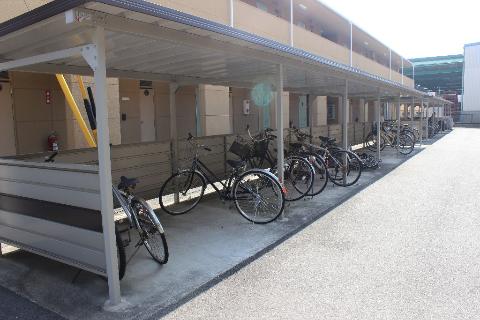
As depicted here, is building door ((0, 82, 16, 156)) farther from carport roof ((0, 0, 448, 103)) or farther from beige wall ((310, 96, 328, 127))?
beige wall ((310, 96, 328, 127))

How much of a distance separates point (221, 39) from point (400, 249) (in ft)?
9.62

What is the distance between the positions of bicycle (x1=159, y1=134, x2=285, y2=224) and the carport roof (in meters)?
1.39

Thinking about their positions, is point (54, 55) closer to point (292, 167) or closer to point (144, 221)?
point (144, 221)

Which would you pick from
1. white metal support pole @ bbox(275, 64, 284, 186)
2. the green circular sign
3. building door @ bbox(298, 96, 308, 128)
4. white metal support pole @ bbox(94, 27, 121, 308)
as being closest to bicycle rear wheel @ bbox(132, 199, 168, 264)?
white metal support pole @ bbox(94, 27, 121, 308)

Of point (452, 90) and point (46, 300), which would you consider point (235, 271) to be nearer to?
point (46, 300)

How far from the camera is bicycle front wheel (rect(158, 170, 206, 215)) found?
19.8ft

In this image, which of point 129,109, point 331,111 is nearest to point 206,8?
point 129,109

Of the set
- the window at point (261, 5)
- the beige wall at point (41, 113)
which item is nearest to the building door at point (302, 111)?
the window at point (261, 5)

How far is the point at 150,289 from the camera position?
3562 mm

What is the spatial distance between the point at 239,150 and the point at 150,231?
2.62m

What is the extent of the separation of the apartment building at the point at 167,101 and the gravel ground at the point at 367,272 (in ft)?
8.35

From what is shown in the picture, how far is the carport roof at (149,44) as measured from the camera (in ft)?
9.73

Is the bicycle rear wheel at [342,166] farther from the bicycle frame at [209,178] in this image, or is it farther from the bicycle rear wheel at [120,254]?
the bicycle rear wheel at [120,254]

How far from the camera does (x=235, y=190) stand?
563cm
